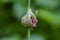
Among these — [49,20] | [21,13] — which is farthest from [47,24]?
[21,13]

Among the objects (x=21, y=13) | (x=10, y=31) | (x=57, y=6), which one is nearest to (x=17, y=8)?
(x=21, y=13)

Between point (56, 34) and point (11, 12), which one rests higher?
point (11, 12)

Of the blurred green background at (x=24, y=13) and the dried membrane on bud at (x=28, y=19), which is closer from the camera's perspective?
the dried membrane on bud at (x=28, y=19)

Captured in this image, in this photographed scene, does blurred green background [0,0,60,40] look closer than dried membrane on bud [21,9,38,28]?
No

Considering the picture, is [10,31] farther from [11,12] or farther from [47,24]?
[47,24]

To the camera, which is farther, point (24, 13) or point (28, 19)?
point (24, 13)

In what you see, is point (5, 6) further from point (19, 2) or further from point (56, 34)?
point (56, 34)
